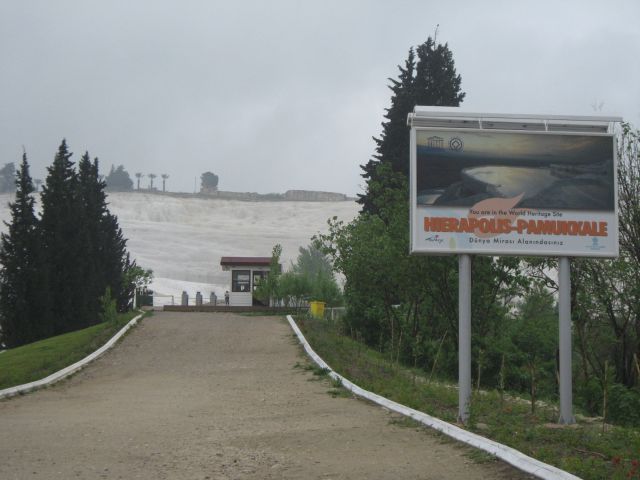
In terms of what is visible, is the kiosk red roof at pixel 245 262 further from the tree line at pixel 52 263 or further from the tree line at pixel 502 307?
the tree line at pixel 502 307

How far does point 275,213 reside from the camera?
176m

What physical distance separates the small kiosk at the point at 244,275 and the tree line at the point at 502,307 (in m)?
16.0

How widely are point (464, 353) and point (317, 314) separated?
2501cm

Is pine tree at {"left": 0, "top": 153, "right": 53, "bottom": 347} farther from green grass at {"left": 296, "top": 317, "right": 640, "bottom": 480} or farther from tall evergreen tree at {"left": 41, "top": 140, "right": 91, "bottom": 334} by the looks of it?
green grass at {"left": 296, "top": 317, "right": 640, "bottom": 480}

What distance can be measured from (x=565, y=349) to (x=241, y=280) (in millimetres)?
35950

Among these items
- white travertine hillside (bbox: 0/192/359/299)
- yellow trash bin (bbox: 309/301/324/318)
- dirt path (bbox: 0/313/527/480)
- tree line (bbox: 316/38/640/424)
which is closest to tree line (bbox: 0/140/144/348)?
yellow trash bin (bbox: 309/301/324/318)

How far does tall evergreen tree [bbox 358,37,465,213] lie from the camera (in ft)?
141

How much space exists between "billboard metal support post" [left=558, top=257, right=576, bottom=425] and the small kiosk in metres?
34.7

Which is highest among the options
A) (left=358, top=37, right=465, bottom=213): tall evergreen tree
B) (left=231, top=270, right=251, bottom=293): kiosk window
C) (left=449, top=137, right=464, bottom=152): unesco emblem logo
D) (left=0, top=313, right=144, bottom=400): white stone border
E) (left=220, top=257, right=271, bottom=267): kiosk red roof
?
(left=358, top=37, right=465, bottom=213): tall evergreen tree

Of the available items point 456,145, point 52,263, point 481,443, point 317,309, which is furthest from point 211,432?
point 52,263

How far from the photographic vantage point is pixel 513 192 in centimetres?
1141

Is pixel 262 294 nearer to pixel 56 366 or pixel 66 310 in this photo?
pixel 66 310

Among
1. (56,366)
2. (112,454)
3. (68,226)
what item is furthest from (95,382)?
(68,226)

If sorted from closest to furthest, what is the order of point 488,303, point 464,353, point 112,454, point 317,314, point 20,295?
point 112,454, point 464,353, point 488,303, point 317,314, point 20,295
